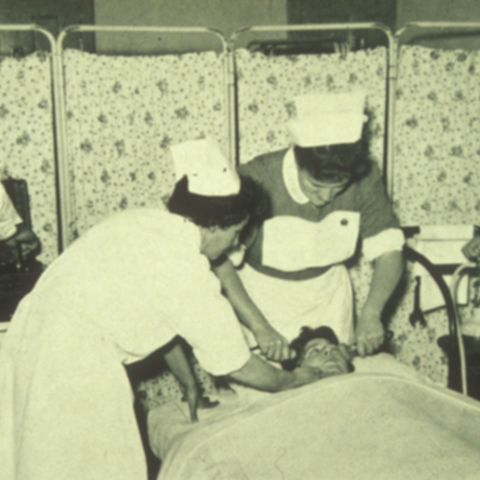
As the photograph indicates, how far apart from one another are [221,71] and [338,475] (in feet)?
5.68

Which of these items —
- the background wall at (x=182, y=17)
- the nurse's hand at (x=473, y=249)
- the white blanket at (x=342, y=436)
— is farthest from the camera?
the background wall at (x=182, y=17)

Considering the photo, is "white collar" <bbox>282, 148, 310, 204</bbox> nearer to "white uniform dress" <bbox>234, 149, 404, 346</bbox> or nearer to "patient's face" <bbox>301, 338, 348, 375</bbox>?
"white uniform dress" <bbox>234, 149, 404, 346</bbox>

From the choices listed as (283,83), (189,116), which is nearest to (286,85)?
(283,83)

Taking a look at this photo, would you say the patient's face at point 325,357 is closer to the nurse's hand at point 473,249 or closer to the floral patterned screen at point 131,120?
the nurse's hand at point 473,249

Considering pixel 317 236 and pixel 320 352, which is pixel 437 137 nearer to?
pixel 317 236

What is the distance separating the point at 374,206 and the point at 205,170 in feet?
2.49

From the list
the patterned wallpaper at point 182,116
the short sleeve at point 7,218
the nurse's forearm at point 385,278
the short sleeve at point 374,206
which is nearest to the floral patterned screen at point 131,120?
the patterned wallpaper at point 182,116

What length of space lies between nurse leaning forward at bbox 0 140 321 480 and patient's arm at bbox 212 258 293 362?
0.83 feet

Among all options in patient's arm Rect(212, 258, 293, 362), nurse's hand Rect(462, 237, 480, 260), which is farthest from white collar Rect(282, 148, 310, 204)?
nurse's hand Rect(462, 237, 480, 260)

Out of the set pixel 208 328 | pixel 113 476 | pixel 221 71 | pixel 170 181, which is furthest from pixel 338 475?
pixel 221 71

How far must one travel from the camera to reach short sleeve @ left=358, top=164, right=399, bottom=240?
2.02 meters

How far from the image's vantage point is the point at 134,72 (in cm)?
242

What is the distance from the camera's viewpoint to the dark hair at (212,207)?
58.2 inches

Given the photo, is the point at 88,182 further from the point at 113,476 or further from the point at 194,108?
the point at 113,476
